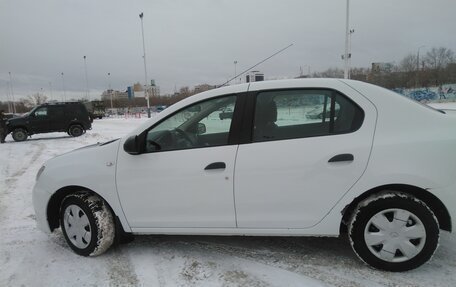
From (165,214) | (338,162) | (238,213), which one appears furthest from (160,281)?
(338,162)

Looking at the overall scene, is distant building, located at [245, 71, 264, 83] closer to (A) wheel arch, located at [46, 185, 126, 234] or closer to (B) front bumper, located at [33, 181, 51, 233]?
(A) wheel arch, located at [46, 185, 126, 234]

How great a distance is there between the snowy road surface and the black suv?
16592mm

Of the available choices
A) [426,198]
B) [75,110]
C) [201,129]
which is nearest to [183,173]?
[201,129]

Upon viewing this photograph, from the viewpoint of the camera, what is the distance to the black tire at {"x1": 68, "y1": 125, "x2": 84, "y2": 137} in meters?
19.8

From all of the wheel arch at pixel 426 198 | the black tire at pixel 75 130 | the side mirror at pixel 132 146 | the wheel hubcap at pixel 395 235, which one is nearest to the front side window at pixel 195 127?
the side mirror at pixel 132 146

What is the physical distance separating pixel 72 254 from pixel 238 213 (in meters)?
1.96

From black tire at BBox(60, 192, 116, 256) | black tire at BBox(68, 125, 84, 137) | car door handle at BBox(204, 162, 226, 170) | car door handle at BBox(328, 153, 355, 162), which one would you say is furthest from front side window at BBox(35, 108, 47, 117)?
car door handle at BBox(328, 153, 355, 162)

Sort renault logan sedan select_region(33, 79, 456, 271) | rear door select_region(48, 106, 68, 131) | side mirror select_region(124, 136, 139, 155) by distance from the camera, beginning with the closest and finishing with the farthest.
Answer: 1. renault logan sedan select_region(33, 79, 456, 271)
2. side mirror select_region(124, 136, 139, 155)
3. rear door select_region(48, 106, 68, 131)

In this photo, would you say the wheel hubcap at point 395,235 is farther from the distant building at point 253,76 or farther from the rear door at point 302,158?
the distant building at point 253,76

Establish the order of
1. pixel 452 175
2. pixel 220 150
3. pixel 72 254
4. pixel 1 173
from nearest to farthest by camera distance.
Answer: pixel 452 175 → pixel 220 150 → pixel 72 254 → pixel 1 173

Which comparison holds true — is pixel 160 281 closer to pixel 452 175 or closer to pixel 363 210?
pixel 363 210

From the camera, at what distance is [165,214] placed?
3.54 meters

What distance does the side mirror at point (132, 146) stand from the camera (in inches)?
136

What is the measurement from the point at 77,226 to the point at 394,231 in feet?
10.3
